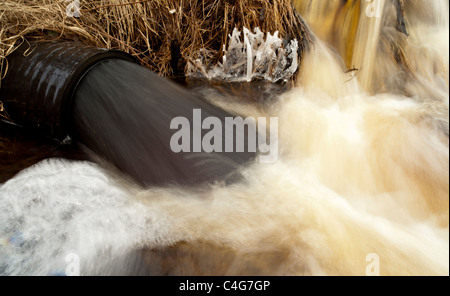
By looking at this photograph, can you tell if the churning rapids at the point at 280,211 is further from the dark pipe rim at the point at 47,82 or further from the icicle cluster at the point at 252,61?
the icicle cluster at the point at 252,61

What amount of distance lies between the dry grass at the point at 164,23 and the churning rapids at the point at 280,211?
107cm

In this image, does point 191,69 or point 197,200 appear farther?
point 191,69

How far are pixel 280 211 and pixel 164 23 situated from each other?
7.71 feet

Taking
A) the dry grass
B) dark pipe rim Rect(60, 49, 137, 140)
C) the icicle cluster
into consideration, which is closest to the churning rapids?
dark pipe rim Rect(60, 49, 137, 140)

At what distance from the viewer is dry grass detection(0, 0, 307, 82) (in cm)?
310

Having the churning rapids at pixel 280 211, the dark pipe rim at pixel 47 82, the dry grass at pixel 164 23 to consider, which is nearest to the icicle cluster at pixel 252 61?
A: the dry grass at pixel 164 23

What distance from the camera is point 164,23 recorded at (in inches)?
136

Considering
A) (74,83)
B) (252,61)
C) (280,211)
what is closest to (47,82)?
(74,83)

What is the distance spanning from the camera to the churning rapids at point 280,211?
1621 millimetres

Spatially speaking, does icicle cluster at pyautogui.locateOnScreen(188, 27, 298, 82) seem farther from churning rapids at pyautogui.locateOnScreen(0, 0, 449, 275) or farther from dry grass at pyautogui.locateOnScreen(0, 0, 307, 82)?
churning rapids at pyautogui.locateOnScreen(0, 0, 449, 275)

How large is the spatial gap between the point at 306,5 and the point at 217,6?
2.89 ft

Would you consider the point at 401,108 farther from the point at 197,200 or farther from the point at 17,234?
the point at 17,234
